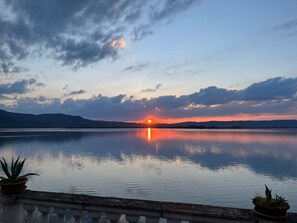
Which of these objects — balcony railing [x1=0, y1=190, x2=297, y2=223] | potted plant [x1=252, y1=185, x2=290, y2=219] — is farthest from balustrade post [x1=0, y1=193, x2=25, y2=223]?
potted plant [x1=252, y1=185, x2=290, y2=219]

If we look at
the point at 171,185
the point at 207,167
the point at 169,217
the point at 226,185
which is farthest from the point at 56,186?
the point at 169,217

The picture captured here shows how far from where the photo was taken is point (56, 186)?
2605 cm

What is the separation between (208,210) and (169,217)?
60cm

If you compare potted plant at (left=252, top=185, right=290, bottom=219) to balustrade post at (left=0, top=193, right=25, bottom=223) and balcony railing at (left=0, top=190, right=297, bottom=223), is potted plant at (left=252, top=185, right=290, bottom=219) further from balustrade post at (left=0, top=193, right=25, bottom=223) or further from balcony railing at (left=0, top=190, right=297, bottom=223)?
balustrade post at (left=0, top=193, right=25, bottom=223)

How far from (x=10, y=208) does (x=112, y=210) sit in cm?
206

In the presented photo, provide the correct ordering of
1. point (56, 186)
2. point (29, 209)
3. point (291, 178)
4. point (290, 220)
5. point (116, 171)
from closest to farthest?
point (290, 220), point (29, 209), point (56, 186), point (291, 178), point (116, 171)

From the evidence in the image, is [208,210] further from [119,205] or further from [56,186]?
[56,186]

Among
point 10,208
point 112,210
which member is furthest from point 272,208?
point 10,208

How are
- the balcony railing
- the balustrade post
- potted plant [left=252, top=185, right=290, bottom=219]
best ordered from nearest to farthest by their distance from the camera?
potted plant [left=252, top=185, right=290, bottom=219] → the balcony railing → the balustrade post

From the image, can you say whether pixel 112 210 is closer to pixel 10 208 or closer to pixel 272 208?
pixel 10 208

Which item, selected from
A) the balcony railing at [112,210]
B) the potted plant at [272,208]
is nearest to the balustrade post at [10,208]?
the balcony railing at [112,210]

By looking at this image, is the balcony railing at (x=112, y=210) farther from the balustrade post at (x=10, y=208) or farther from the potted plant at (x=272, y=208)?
the potted plant at (x=272, y=208)

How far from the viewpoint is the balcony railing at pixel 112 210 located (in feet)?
13.9

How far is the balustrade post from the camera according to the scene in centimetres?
527
